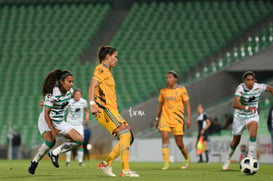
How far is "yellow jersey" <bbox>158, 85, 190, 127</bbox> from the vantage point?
56.7 feet

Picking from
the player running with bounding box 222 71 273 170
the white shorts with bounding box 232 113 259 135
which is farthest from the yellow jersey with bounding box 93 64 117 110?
the white shorts with bounding box 232 113 259 135

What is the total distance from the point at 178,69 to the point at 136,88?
7.11 ft

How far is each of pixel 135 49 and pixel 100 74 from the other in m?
24.4

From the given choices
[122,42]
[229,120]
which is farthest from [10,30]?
[229,120]

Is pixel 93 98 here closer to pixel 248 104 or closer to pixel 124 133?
pixel 124 133

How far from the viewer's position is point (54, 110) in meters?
13.3

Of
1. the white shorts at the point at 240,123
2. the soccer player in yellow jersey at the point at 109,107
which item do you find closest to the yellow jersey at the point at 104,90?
the soccer player in yellow jersey at the point at 109,107

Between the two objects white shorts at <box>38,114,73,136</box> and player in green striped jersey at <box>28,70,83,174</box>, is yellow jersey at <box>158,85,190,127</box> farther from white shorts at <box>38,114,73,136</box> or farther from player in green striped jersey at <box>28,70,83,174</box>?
white shorts at <box>38,114,73,136</box>

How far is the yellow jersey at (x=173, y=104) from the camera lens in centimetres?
1730

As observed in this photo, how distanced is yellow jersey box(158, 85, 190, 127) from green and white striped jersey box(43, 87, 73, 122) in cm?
447

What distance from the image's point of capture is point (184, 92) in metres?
17.5

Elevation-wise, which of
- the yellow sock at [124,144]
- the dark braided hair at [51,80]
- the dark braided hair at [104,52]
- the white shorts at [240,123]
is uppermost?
the dark braided hair at [104,52]

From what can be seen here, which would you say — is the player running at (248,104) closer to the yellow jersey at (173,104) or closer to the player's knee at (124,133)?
the yellow jersey at (173,104)

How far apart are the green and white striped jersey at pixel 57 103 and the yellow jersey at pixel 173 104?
14.7 ft
